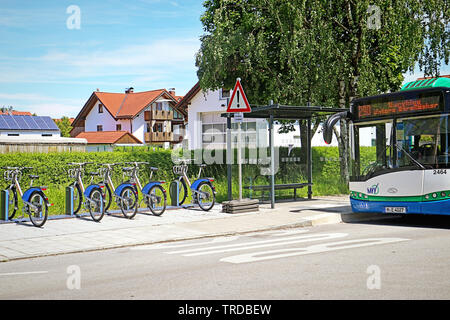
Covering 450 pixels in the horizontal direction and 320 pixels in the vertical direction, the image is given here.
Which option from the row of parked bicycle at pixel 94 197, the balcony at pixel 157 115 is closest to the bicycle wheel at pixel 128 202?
the row of parked bicycle at pixel 94 197

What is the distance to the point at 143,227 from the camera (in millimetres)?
11547

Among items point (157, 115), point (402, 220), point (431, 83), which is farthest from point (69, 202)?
point (157, 115)

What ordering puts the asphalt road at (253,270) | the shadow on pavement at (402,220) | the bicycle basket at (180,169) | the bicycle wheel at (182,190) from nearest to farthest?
the asphalt road at (253,270), the shadow on pavement at (402,220), the bicycle basket at (180,169), the bicycle wheel at (182,190)

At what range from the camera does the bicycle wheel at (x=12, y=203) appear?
12.2 metres

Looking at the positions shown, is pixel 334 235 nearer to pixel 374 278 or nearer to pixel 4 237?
pixel 374 278

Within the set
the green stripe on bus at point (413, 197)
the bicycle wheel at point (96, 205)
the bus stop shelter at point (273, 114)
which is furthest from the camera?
the bus stop shelter at point (273, 114)

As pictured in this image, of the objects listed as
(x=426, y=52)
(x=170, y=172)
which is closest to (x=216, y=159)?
(x=170, y=172)

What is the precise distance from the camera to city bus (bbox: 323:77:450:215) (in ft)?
36.4

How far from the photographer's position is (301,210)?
46.3ft

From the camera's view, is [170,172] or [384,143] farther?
[170,172]

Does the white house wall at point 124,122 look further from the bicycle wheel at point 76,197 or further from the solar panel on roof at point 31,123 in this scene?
the bicycle wheel at point 76,197

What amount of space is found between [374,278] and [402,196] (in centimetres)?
550

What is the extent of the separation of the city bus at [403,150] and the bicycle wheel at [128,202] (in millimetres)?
4515
